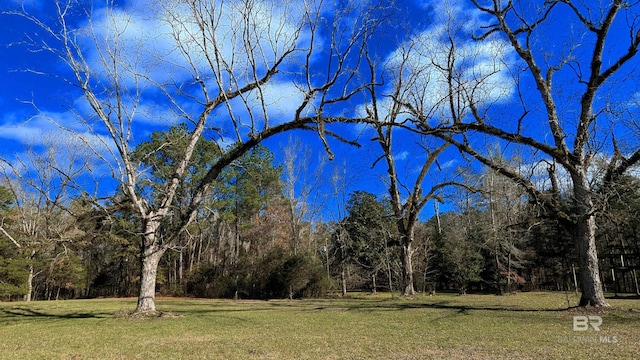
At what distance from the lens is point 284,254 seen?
83.3 feet

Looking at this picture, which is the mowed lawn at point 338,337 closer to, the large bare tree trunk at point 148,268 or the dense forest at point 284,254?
the large bare tree trunk at point 148,268

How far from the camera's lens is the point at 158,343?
6.36 metres

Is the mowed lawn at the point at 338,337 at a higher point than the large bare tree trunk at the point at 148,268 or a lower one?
lower

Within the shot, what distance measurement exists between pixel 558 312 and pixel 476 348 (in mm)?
5721

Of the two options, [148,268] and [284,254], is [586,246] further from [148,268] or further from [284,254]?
[284,254]

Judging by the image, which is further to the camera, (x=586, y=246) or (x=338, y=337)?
(x=586, y=246)

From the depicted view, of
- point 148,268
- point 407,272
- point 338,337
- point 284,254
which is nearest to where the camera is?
point 338,337

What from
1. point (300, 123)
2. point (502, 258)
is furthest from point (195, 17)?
point (502, 258)

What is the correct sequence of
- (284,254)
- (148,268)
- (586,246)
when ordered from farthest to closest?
1. (284,254)
2. (148,268)
3. (586,246)

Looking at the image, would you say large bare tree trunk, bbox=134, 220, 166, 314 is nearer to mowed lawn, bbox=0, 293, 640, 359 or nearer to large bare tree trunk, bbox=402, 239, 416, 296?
mowed lawn, bbox=0, 293, 640, 359

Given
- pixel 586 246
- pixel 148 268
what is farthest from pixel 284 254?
pixel 586 246

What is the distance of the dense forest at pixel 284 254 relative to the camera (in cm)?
2444

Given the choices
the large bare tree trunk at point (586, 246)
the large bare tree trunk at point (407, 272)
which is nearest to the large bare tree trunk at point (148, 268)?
the large bare tree trunk at point (586, 246)

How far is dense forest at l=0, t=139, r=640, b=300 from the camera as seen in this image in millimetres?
24442
